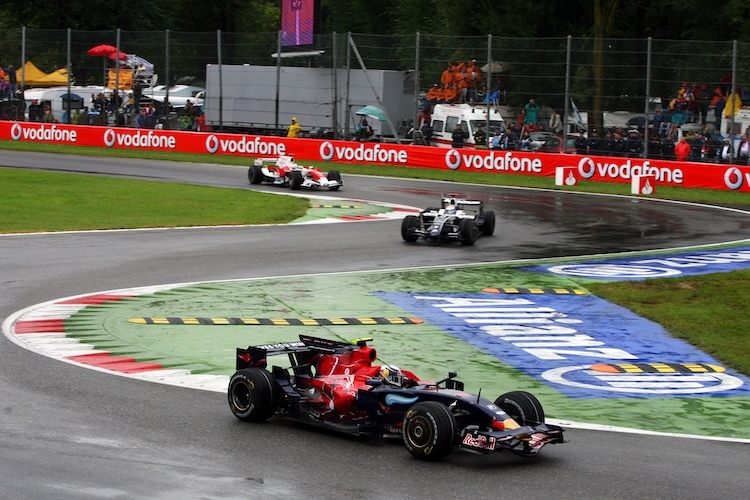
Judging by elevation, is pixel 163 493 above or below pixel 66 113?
below

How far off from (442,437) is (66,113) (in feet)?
127

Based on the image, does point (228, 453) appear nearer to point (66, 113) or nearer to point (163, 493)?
point (163, 493)

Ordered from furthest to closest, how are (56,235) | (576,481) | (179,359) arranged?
(56,235)
(179,359)
(576,481)

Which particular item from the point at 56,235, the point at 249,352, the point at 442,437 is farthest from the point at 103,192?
the point at 442,437

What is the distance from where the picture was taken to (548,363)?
40.3 ft

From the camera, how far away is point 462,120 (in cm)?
3866

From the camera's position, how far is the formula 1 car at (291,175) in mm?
30547

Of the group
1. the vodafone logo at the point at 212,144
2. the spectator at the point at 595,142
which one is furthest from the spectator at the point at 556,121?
the vodafone logo at the point at 212,144

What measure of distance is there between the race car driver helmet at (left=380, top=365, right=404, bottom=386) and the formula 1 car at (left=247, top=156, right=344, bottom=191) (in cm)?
2148

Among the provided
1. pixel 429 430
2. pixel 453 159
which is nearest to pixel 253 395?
pixel 429 430

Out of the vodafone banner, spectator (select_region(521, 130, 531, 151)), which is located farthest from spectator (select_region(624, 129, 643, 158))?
spectator (select_region(521, 130, 531, 151))

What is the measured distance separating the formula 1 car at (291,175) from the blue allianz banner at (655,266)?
11.6 metres

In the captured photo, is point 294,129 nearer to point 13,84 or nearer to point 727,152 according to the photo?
point 13,84

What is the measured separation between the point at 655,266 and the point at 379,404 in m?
11.9
